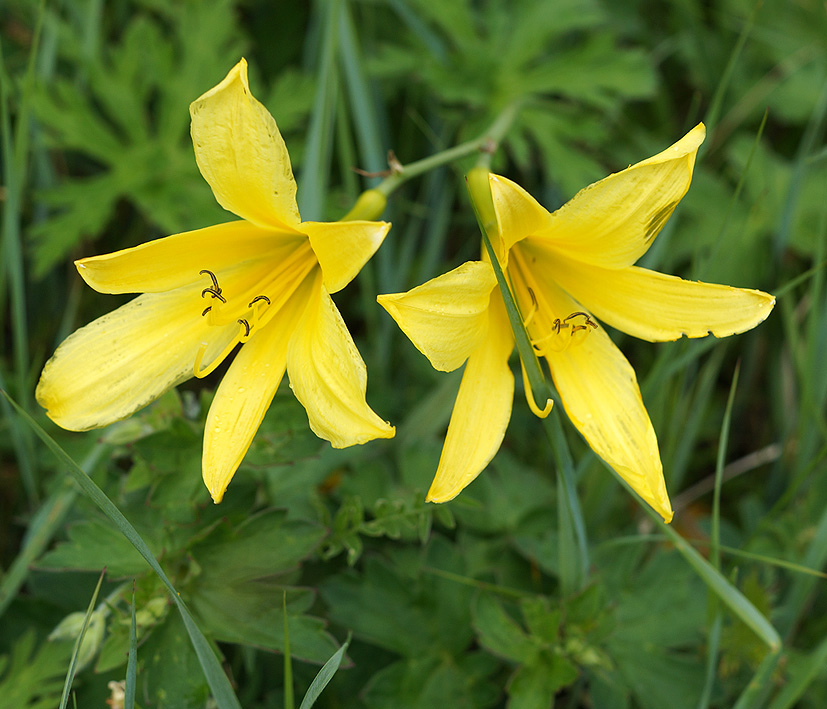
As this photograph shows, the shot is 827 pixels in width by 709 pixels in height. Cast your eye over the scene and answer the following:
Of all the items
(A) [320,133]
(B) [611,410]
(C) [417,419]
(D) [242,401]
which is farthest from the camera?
(C) [417,419]

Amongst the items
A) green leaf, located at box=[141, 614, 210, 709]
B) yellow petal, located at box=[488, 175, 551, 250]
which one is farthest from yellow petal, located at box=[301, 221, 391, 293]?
green leaf, located at box=[141, 614, 210, 709]

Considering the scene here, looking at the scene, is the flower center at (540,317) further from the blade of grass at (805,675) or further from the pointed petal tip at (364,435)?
the blade of grass at (805,675)

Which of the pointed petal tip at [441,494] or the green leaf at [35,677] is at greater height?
the pointed petal tip at [441,494]

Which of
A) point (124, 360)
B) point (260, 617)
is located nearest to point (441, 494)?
point (260, 617)

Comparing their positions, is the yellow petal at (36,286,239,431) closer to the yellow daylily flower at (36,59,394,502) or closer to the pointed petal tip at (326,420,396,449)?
the yellow daylily flower at (36,59,394,502)

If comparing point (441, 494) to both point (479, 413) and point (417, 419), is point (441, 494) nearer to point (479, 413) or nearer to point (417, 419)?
point (479, 413)

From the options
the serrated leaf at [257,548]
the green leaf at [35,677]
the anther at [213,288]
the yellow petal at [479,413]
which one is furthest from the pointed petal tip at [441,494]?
the green leaf at [35,677]

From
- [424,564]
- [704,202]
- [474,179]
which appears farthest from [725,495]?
[474,179]
